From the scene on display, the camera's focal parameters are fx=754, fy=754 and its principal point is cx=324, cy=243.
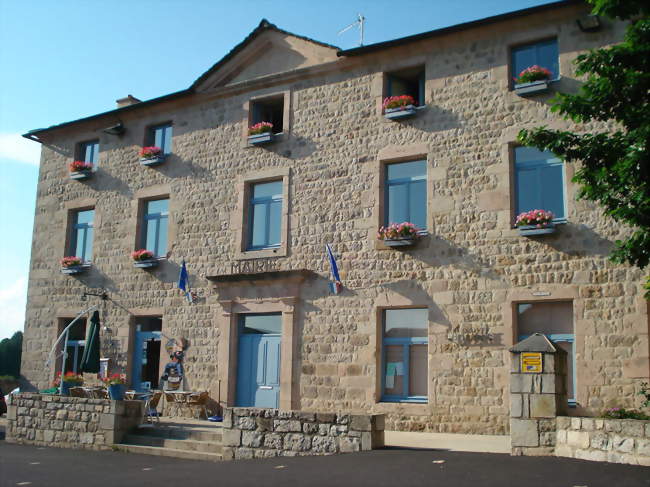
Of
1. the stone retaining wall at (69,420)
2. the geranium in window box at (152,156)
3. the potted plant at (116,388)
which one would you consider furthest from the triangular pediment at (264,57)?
the stone retaining wall at (69,420)

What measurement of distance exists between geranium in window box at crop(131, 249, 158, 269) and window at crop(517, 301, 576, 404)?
28.1ft

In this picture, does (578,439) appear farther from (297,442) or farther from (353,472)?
(297,442)

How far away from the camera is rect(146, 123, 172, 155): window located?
60.2ft

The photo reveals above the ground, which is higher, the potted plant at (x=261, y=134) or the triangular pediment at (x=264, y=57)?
Result: the triangular pediment at (x=264, y=57)

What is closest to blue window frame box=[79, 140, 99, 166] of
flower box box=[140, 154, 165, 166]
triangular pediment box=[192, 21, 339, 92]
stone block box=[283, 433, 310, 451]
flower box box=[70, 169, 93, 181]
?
flower box box=[70, 169, 93, 181]

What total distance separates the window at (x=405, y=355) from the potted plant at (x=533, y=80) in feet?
14.4

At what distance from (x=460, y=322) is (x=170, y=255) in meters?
7.24

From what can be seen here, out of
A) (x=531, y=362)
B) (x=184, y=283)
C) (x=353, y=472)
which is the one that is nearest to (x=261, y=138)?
(x=184, y=283)

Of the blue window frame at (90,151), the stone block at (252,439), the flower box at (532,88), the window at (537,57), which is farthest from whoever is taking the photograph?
the blue window frame at (90,151)

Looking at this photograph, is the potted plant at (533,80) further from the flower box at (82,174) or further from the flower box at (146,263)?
the flower box at (82,174)

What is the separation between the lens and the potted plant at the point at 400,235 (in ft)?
46.3

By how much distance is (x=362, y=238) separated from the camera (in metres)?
14.8

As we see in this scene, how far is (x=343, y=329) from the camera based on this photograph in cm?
1470

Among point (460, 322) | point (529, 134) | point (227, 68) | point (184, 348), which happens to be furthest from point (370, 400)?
point (227, 68)
